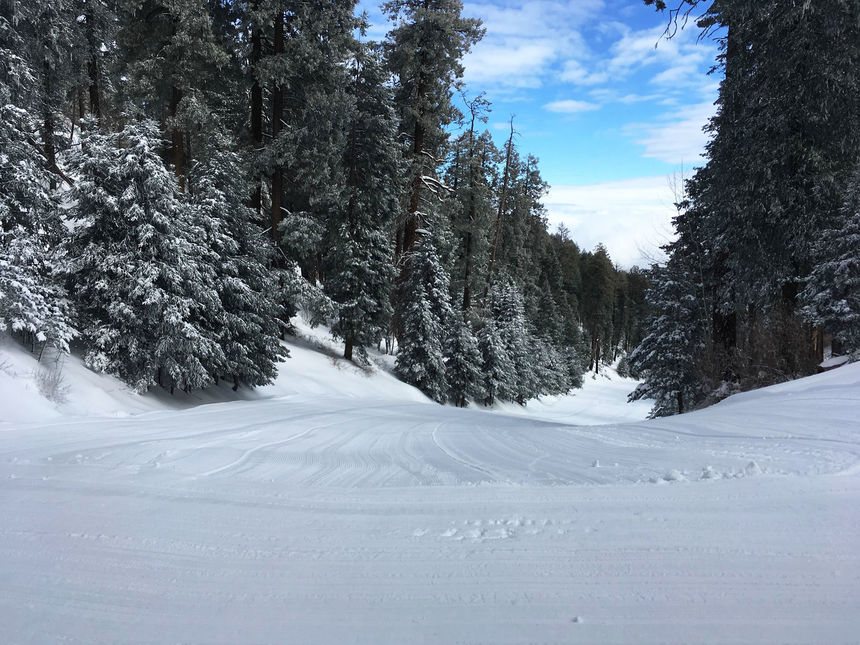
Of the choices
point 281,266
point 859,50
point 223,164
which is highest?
point 859,50

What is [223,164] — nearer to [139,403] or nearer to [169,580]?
[139,403]

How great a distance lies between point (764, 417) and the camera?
199 inches

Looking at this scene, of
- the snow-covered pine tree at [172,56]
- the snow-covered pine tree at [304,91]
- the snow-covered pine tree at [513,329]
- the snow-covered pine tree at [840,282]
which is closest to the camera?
the snow-covered pine tree at [172,56]

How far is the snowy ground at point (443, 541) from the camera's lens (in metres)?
1.86

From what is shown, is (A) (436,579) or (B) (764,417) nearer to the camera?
(A) (436,579)

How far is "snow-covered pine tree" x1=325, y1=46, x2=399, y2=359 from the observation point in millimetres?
19562

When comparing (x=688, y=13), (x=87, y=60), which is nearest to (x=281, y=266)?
(x=87, y=60)

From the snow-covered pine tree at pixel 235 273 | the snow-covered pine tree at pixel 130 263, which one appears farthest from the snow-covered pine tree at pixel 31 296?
the snow-covered pine tree at pixel 235 273

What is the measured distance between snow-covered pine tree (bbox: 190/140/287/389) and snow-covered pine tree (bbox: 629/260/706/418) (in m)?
14.1

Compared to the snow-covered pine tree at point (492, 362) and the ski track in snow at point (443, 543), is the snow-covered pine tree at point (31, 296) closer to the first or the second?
the ski track in snow at point (443, 543)

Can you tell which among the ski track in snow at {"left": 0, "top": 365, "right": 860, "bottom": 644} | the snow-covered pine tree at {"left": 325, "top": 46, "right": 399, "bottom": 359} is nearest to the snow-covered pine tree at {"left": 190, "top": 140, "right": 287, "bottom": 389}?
the snow-covered pine tree at {"left": 325, "top": 46, "right": 399, "bottom": 359}

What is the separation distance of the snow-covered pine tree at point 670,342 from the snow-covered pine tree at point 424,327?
8546mm

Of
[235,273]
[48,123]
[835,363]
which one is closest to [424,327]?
[235,273]

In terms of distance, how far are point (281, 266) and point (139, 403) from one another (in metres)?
8.38
